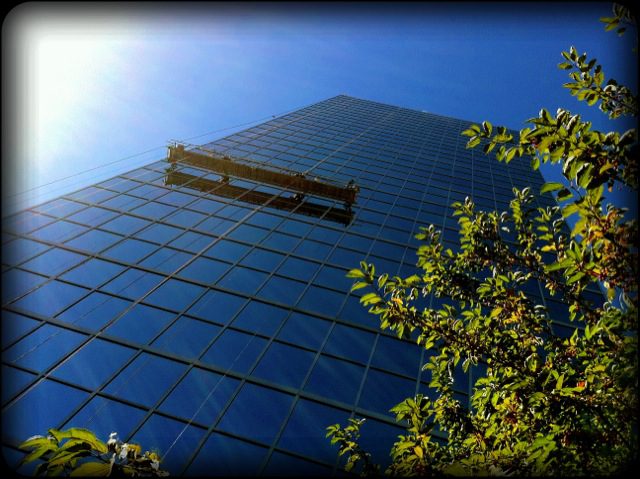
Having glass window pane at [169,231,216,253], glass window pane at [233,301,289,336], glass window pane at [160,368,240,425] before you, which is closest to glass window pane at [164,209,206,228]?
glass window pane at [169,231,216,253]

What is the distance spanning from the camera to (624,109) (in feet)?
17.7

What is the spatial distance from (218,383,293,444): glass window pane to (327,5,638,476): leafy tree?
16.4ft

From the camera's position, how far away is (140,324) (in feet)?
45.1

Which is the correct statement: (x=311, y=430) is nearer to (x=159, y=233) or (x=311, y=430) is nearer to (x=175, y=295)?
(x=175, y=295)

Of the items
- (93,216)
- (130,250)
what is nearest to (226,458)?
(130,250)

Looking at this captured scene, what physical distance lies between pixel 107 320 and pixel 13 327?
103 inches

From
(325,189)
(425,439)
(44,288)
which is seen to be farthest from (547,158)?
(325,189)

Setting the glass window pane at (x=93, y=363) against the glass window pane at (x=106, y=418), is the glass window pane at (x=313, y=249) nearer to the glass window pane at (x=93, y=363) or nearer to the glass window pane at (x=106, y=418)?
the glass window pane at (x=93, y=363)

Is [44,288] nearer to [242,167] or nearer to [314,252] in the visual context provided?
[314,252]

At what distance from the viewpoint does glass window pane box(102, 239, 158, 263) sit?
1717 centimetres

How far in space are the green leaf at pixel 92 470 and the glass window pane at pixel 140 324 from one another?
405 inches

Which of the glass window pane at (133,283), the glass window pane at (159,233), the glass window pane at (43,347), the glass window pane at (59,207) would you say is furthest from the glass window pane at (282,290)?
the glass window pane at (59,207)

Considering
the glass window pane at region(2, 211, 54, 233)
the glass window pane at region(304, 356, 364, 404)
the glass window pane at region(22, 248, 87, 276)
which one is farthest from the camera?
the glass window pane at region(2, 211, 54, 233)

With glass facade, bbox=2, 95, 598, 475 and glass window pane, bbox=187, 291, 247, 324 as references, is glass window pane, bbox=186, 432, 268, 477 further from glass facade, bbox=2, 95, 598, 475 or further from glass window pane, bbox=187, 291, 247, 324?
glass window pane, bbox=187, 291, 247, 324
